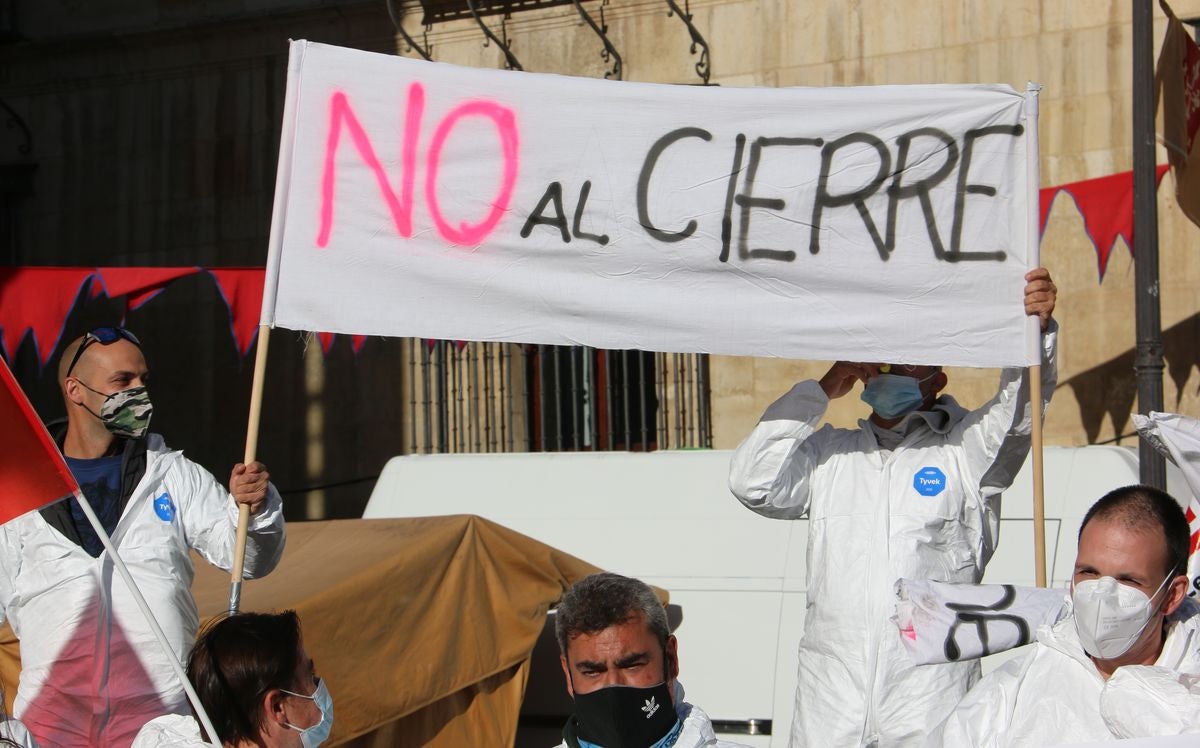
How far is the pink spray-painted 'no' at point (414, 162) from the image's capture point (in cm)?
443

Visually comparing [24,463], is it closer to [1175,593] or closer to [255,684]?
[255,684]

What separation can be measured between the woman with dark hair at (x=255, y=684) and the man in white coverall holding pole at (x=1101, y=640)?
1.26m

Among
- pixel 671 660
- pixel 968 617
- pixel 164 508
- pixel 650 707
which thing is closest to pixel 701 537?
pixel 164 508

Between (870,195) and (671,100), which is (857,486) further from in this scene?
(671,100)

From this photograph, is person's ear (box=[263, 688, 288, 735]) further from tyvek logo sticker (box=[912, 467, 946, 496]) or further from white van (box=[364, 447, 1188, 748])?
white van (box=[364, 447, 1188, 748])

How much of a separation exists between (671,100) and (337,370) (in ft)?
26.2

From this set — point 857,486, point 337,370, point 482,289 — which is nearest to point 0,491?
point 482,289

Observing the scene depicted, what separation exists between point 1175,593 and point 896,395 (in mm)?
1433

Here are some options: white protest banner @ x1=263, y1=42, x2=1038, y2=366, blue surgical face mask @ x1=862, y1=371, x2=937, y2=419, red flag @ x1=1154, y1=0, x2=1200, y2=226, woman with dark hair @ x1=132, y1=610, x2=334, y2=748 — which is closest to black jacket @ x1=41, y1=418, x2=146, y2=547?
white protest banner @ x1=263, y1=42, x2=1038, y2=366

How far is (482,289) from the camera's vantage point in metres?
4.40

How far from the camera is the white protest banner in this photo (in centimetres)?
435

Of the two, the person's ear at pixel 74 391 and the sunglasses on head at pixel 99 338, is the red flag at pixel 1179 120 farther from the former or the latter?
the person's ear at pixel 74 391

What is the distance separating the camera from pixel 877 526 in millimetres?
4254

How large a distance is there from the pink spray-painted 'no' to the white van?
2002 millimetres
